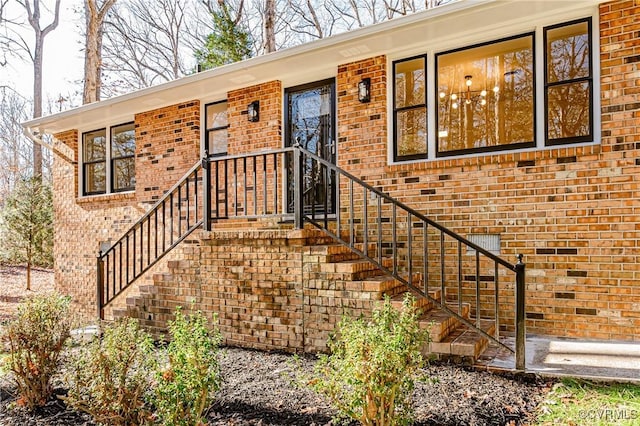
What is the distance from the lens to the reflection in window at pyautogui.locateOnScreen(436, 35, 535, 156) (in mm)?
4695

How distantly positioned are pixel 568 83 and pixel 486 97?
0.83m

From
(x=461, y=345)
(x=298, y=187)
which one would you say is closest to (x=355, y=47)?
(x=298, y=187)

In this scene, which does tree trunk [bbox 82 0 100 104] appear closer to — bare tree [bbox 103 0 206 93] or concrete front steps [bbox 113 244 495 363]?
bare tree [bbox 103 0 206 93]

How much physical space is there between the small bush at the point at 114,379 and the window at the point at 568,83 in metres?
4.39

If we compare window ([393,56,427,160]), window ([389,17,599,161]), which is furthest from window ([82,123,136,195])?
window ([389,17,599,161])

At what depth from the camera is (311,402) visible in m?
2.96

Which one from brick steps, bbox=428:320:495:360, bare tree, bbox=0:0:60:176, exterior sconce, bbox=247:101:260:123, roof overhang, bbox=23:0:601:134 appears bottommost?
brick steps, bbox=428:320:495:360

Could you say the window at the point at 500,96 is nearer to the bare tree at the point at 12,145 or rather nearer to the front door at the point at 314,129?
the front door at the point at 314,129

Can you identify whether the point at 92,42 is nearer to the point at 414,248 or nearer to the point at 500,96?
the point at 414,248

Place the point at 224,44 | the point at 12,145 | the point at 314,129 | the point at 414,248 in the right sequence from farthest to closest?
1. the point at 12,145
2. the point at 224,44
3. the point at 314,129
4. the point at 414,248

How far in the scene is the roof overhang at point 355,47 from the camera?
4270 millimetres

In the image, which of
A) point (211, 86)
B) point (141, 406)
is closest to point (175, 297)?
point (141, 406)

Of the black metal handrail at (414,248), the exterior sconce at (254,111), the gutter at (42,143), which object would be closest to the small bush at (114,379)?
the black metal handrail at (414,248)

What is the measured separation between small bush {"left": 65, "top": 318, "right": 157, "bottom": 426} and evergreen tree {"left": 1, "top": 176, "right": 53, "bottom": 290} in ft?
31.0
